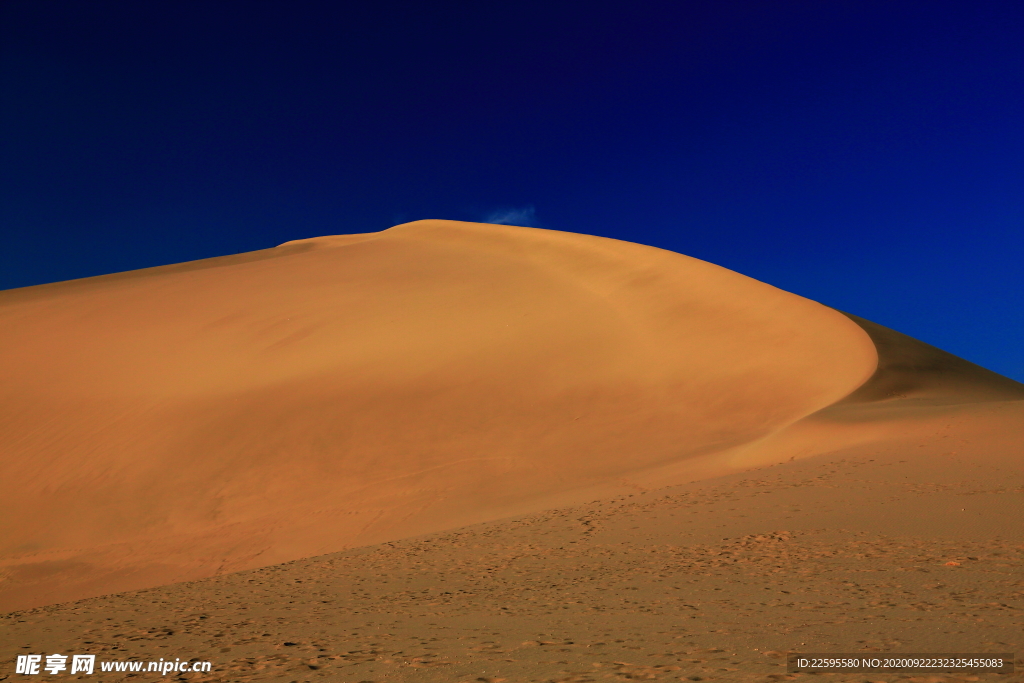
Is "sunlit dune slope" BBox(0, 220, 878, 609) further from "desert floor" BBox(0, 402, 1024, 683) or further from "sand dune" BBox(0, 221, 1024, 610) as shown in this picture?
"desert floor" BBox(0, 402, 1024, 683)

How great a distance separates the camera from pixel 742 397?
1350 centimetres

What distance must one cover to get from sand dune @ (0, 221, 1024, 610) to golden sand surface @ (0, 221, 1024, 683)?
79 mm

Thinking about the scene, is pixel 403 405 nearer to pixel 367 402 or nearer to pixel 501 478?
pixel 367 402

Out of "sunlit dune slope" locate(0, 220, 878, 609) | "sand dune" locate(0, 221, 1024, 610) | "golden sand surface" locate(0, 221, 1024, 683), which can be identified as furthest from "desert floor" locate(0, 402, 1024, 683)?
"sunlit dune slope" locate(0, 220, 878, 609)

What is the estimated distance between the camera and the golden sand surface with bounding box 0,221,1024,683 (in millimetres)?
4766

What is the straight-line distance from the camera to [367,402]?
14.7 metres

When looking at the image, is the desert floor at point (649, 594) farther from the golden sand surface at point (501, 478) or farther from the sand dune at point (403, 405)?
the sand dune at point (403, 405)

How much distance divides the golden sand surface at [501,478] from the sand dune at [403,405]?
8 cm

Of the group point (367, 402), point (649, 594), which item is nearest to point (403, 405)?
point (367, 402)

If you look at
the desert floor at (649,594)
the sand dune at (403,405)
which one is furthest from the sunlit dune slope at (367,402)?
the desert floor at (649,594)

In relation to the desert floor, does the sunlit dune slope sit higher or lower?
higher

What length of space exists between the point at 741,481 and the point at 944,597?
3953 mm

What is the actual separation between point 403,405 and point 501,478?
12.5ft

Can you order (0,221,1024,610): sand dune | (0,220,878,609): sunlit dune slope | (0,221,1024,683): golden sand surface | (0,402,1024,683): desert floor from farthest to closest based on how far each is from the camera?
(0,220,878,609): sunlit dune slope → (0,221,1024,610): sand dune → (0,221,1024,683): golden sand surface → (0,402,1024,683): desert floor
